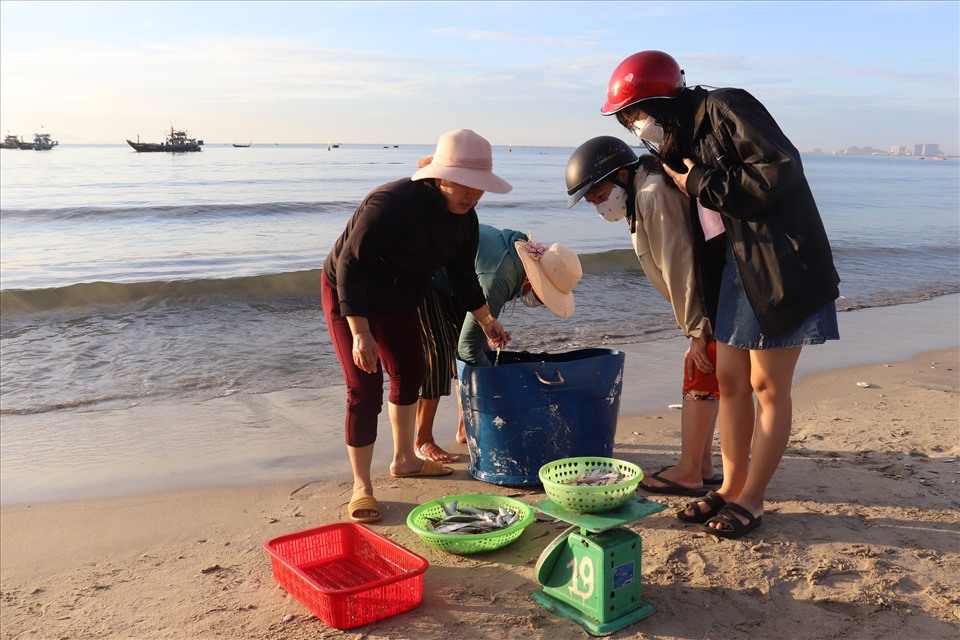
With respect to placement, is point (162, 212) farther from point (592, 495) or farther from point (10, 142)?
point (10, 142)

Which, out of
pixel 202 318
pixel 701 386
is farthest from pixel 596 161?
pixel 202 318

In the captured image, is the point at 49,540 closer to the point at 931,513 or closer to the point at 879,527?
the point at 879,527

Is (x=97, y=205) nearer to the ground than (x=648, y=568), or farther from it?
farther from it

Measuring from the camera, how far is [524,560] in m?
3.39

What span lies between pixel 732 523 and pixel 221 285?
8940mm

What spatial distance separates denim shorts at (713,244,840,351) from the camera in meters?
3.11

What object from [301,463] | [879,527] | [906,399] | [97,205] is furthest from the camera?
[97,205]

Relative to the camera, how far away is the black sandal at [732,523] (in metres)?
3.44

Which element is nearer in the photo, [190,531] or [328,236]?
[190,531]

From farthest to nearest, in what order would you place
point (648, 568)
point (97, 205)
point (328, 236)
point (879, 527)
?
point (97, 205) → point (328, 236) → point (879, 527) → point (648, 568)

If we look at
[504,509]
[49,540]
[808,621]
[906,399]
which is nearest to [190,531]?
[49,540]

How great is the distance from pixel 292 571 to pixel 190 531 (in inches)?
42.3

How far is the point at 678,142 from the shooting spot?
328 centimetres

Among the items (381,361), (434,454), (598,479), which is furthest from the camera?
(434,454)
